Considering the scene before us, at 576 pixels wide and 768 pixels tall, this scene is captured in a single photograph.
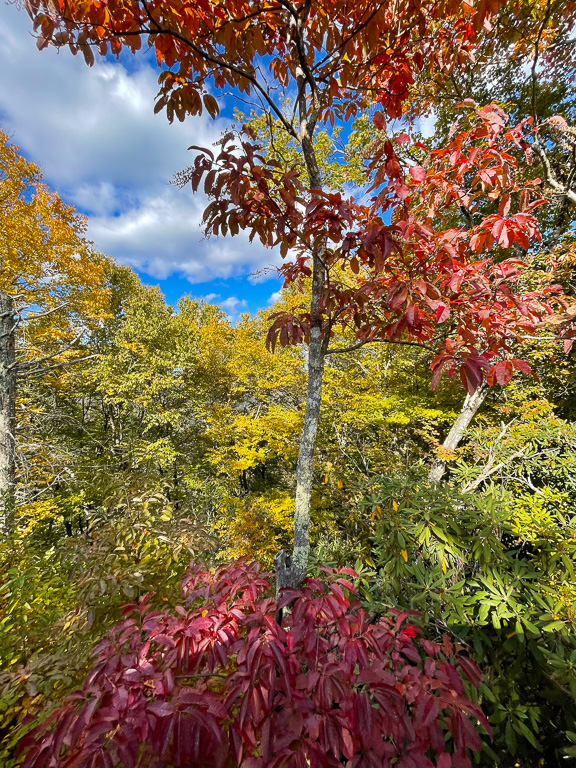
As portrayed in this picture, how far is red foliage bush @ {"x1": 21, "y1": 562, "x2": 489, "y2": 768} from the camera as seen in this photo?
0.79 meters

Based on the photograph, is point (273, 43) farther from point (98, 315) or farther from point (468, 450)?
point (98, 315)

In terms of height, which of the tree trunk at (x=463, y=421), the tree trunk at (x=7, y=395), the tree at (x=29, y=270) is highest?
the tree at (x=29, y=270)

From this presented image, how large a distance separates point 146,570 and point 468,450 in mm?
5791

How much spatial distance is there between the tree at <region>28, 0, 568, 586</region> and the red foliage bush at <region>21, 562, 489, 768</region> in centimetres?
44

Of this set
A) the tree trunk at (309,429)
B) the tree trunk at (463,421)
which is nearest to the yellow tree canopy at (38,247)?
the tree trunk at (309,429)

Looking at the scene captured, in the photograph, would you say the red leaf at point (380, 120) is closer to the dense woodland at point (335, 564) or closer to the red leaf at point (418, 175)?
the dense woodland at point (335, 564)

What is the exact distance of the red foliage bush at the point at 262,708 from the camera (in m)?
0.79

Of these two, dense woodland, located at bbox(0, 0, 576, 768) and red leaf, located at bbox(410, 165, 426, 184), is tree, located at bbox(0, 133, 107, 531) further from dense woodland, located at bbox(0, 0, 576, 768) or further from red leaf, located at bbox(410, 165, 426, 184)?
red leaf, located at bbox(410, 165, 426, 184)

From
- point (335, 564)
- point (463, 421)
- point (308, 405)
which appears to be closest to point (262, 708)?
point (308, 405)

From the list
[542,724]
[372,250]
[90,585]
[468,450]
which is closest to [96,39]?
[372,250]

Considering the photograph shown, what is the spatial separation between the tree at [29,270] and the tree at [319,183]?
6278 millimetres

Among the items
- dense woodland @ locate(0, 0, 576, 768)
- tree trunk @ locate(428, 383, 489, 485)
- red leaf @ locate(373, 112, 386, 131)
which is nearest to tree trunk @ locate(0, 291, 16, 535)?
dense woodland @ locate(0, 0, 576, 768)

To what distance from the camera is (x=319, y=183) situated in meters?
1.60

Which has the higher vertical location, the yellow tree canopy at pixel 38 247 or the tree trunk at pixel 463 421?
the yellow tree canopy at pixel 38 247
